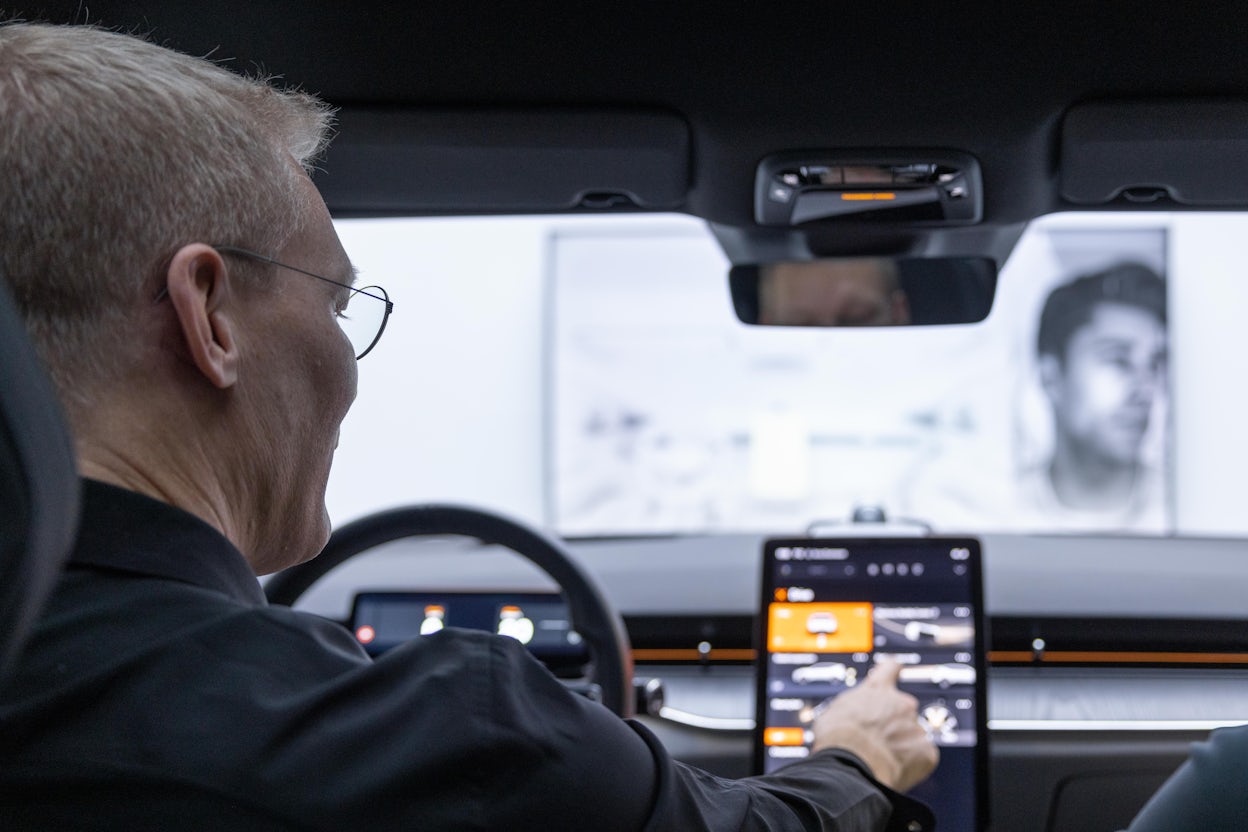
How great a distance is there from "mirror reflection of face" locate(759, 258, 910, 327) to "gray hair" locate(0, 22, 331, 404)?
105 centimetres

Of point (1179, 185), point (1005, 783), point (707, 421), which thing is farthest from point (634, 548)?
point (707, 421)

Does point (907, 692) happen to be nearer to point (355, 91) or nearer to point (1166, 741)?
point (1166, 741)

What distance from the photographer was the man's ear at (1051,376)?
6039mm

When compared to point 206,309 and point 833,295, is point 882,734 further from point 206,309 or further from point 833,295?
point 206,309

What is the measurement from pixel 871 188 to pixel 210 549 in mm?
1025

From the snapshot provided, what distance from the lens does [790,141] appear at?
5.32 feet

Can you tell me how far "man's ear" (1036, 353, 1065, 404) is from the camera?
6.04 meters

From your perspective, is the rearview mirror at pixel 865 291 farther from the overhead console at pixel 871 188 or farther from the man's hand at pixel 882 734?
the man's hand at pixel 882 734

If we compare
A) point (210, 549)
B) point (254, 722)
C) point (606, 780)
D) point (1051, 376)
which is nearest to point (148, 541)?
point (210, 549)

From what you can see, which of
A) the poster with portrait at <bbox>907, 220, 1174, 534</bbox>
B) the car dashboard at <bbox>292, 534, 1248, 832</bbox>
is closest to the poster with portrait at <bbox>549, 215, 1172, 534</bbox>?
the poster with portrait at <bbox>907, 220, 1174, 534</bbox>

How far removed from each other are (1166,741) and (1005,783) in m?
0.26

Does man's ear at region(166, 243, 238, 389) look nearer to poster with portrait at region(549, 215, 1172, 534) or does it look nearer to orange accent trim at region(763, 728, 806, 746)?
orange accent trim at region(763, 728, 806, 746)

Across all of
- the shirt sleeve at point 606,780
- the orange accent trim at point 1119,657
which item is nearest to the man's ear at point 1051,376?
the orange accent trim at point 1119,657

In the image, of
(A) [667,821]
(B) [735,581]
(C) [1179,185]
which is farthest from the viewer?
(B) [735,581]
